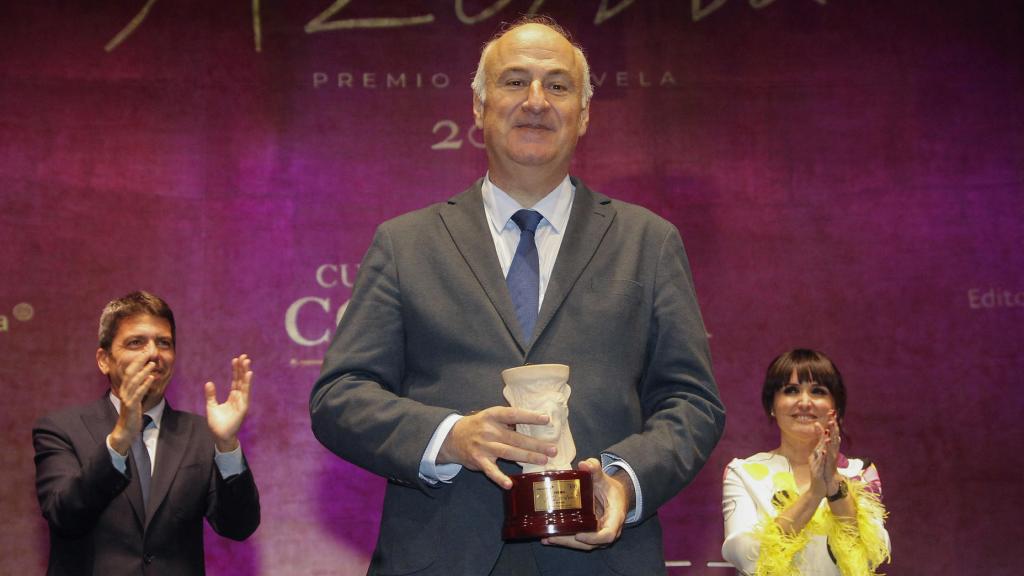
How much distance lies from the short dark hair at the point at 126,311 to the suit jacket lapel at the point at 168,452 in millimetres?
244

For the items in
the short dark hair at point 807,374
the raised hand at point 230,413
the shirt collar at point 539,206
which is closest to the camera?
the shirt collar at point 539,206

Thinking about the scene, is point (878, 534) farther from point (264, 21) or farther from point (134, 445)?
point (264, 21)

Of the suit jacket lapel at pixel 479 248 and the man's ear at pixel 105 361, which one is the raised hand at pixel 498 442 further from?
the man's ear at pixel 105 361

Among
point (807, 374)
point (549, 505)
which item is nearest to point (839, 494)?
point (807, 374)

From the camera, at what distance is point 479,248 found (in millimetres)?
1791

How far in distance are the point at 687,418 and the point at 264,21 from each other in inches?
131

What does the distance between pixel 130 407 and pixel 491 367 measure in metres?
1.58

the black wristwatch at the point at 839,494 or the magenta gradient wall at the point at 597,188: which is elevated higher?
the magenta gradient wall at the point at 597,188

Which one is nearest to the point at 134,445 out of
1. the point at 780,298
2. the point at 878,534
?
the point at 878,534

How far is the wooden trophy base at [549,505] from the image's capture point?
1.45 m

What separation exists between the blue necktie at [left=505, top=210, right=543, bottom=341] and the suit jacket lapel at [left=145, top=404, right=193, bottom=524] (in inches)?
68.2

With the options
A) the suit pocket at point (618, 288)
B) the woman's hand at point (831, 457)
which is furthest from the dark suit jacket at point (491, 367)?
the woman's hand at point (831, 457)

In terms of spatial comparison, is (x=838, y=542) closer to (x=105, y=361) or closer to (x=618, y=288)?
(x=618, y=288)

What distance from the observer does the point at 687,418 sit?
5.42 feet
